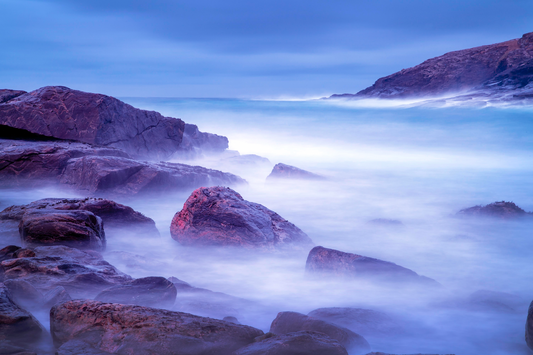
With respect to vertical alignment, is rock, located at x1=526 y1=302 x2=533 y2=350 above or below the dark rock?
below

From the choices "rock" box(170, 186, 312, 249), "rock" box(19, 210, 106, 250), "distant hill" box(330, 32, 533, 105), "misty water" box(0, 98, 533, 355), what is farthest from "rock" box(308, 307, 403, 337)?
"distant hill" box(330, 32, 533, 105)

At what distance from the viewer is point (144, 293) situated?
389cm

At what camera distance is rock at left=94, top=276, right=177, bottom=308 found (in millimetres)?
3756

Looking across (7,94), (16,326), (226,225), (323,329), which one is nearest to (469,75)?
(7,94)

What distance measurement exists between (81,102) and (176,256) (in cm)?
774

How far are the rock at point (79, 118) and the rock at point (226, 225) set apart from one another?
20.9 ft

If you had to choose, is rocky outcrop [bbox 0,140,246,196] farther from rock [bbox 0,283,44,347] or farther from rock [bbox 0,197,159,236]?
rock [bbox 0,283,44,347]

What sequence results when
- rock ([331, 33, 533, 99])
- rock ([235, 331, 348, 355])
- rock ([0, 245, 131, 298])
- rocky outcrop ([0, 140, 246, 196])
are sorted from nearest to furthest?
rock ([235, 331, 348, 355]), rock ([0, 245, 131, 298]), rocky outcrop ([0, 140, 246, 196]), rock ([331, 33, 533, 99])

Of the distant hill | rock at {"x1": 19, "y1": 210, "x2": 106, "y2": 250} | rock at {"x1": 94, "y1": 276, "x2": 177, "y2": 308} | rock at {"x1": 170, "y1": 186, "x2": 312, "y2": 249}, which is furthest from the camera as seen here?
the distant hill

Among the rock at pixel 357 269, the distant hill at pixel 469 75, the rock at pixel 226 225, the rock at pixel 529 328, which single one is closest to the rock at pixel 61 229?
the rock at pixel 226 225

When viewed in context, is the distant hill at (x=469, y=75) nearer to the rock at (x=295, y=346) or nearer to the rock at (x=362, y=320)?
the rock at (x=362, y=320)

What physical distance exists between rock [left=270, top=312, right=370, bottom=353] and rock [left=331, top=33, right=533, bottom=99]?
140ft

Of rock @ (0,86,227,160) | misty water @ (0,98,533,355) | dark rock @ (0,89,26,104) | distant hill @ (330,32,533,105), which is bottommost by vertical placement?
misty water @ (0,98,533,355)

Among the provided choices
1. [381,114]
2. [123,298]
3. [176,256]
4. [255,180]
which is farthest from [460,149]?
[123,298]
